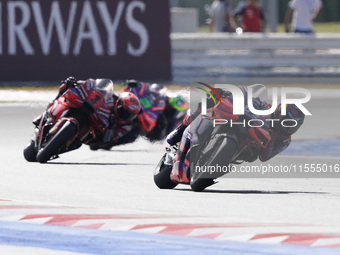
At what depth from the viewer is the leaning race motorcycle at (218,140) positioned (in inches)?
309

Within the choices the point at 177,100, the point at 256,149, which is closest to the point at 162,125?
the point at 177,100

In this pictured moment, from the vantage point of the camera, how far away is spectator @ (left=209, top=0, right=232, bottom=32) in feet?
71.2

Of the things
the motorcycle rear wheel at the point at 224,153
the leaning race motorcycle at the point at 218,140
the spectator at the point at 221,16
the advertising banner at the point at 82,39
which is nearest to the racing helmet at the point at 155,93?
the leaning race motorcycle at the point at 218,140

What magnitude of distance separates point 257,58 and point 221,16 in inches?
118

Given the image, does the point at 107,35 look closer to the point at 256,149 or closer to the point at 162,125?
the point at 162,125

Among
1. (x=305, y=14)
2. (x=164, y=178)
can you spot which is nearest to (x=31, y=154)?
(x=164, y=178)

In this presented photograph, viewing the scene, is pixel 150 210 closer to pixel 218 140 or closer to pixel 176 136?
pixel 218 140

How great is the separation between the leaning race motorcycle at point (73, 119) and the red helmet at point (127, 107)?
166mm

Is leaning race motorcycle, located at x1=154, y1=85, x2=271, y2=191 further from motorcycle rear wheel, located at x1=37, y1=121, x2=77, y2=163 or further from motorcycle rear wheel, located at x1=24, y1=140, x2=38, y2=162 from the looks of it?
motorcycle rear wheel, located at x1=24, y1=140, x2=38, y2=162

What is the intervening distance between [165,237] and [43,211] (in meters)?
1.25

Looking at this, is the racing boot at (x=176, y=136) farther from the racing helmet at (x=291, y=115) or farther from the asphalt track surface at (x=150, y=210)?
the racing helmet at (x=291, y=115)

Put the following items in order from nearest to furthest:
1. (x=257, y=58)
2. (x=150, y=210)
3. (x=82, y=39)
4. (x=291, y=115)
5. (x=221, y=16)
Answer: (x=150, y=210) → (x=291, y=115) → (x=82, y=39) → (x=257, y=58) → (x=221, y=16)

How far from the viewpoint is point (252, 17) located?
69.8 feet

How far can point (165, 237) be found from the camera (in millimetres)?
6164
